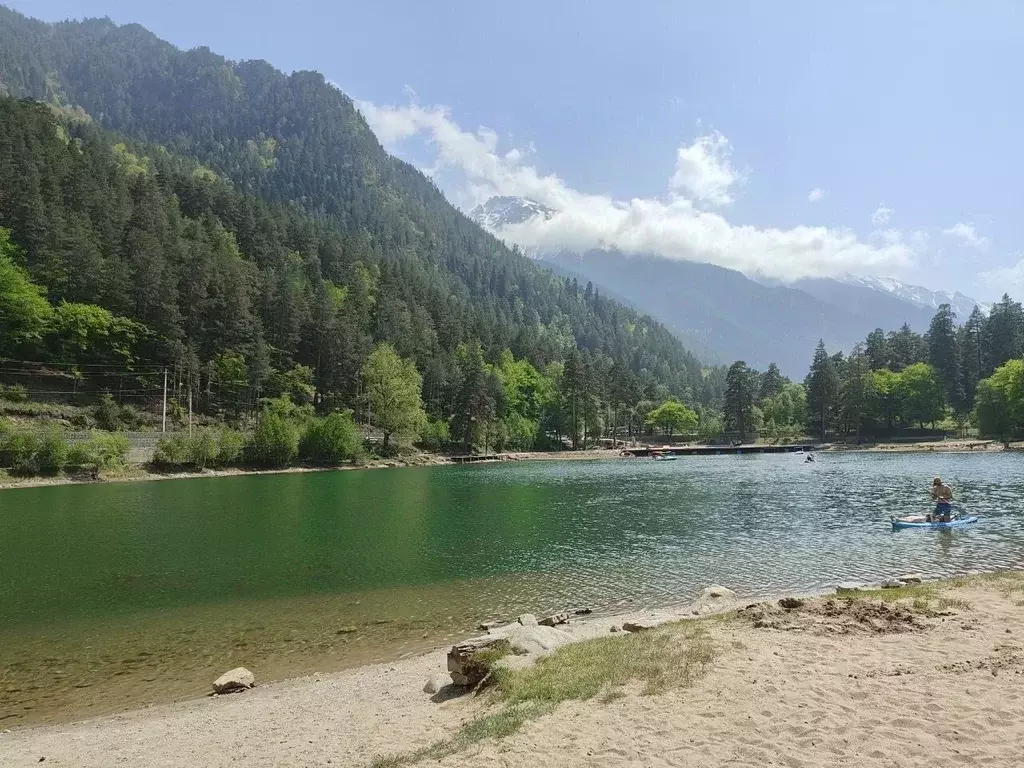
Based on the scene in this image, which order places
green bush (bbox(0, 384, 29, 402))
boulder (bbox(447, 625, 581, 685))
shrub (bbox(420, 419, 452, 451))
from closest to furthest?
boulder (bbox(447, 625, 581, 685)) < green bush (bbox(0, 384, 29, 402)) < shrub (bbox(420, 419, 452, 451))

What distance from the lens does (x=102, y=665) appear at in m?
16.5

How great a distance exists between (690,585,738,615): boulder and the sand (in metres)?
3.20

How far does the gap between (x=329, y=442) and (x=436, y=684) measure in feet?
270

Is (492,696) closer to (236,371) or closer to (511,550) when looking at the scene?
(511,550)

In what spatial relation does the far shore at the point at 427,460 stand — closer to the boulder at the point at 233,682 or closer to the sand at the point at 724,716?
the boulder at the point at 233,682

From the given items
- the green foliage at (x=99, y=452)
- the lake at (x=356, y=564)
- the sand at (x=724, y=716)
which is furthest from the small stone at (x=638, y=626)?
the green foliage at (x=99, y=452)

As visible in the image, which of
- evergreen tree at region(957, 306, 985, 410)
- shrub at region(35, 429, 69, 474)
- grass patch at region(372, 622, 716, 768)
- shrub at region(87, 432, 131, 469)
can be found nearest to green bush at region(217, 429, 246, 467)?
shrub at region(87, 432, 131, 469)

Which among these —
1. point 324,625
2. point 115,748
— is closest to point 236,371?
point 324,625

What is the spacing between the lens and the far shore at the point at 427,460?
62734 millimetres

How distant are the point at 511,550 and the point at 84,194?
374 feet

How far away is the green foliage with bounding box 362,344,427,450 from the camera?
10281cm

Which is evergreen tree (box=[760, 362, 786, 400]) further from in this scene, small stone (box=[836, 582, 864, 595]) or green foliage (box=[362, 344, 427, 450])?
small stone (box=[836, 582, 864, 595])

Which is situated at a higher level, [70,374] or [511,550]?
[70,374]

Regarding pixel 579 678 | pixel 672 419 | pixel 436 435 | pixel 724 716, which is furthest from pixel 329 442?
pixel 672 419
